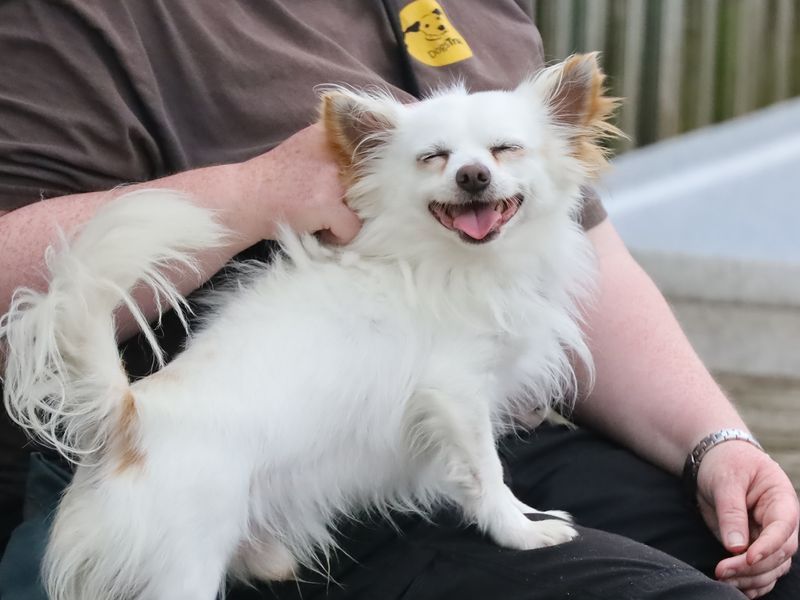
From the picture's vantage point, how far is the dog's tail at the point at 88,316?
3.44ft

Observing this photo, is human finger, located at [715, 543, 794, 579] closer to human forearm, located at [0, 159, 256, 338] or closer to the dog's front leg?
the dog's front leg

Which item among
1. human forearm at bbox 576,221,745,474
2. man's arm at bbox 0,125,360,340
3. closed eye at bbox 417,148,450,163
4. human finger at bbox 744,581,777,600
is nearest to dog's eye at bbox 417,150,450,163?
closed eye at bbox 417,148,450,163

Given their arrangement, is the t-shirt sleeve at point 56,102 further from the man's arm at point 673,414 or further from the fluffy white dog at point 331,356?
the man's arm at point 673,414

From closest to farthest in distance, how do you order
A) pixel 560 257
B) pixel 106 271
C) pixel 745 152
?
1. pixel 106 271
2. pixel 560 257
3. pixel 745 152

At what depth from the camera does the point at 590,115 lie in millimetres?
1273

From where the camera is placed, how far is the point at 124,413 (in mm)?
1069

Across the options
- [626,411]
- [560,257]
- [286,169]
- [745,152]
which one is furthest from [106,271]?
[745,152]

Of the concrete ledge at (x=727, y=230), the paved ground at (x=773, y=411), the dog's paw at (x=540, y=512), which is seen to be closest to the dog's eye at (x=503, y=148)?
the dog's paw at (x=540, y=512)

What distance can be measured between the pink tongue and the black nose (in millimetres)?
46

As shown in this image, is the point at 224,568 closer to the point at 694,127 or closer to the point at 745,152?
the point at 745,152

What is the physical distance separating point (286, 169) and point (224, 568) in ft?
1.39

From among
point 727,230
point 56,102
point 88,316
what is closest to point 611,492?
point 88,316

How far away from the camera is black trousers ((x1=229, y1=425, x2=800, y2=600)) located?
3.64ft

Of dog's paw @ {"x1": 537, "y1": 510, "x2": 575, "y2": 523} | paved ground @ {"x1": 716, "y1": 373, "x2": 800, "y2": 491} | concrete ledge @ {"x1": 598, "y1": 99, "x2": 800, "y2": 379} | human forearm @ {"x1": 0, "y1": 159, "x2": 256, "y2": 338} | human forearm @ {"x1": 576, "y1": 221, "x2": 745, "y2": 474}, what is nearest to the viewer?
human forearm @ {"x1": 0, "y1": 159, "x2": 256, "y2": 338}
